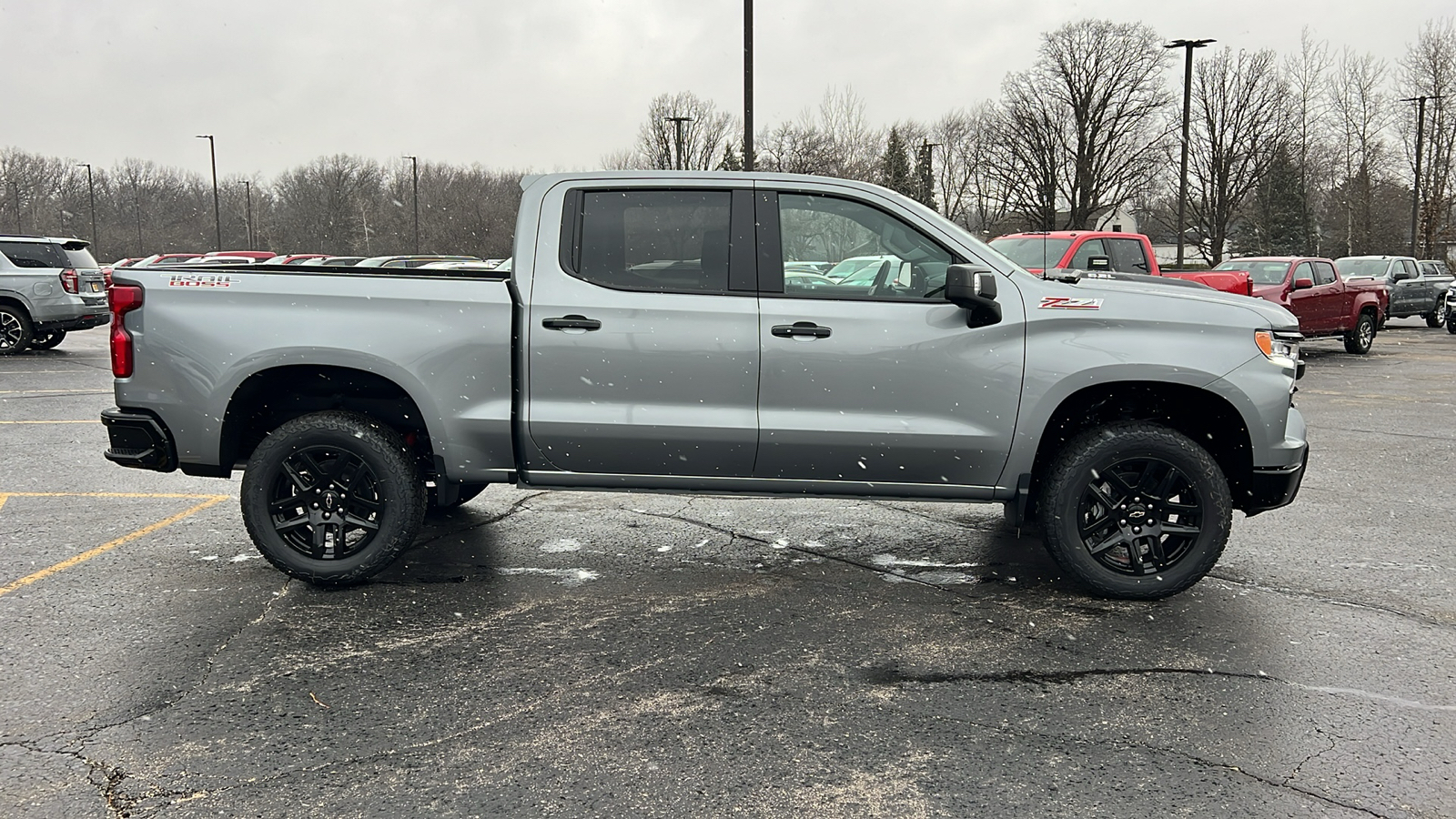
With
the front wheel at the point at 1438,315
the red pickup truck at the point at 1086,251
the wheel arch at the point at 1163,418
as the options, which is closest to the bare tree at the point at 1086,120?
the front wheel at the point at 1438,315

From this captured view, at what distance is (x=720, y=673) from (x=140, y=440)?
9.60ft

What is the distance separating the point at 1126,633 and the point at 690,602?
72.6 inches

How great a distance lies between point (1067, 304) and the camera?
4531 millimetres

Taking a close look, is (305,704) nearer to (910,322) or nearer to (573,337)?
(573,337)

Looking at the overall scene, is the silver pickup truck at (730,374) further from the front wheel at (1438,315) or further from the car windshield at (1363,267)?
the front wheel at (1438,315)

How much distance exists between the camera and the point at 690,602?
15.2ft

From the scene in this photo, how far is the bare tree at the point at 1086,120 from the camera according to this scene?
170 feet

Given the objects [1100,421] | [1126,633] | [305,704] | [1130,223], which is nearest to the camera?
[305,704]

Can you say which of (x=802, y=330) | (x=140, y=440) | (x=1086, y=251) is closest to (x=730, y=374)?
(x=802, y=330)

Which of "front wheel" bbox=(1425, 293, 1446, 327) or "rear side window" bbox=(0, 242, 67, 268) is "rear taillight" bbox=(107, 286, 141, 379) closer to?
"rear side window" bbox=(0, 242, 67, 268)

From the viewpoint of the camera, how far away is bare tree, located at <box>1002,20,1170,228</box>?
170 feet

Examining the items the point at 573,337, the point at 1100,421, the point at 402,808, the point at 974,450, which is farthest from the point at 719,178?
the point at 402,808

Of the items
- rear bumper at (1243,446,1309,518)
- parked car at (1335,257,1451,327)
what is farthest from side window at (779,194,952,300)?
parked car at (1335,257,1451,327)

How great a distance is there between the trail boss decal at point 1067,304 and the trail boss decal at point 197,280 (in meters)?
3.62
